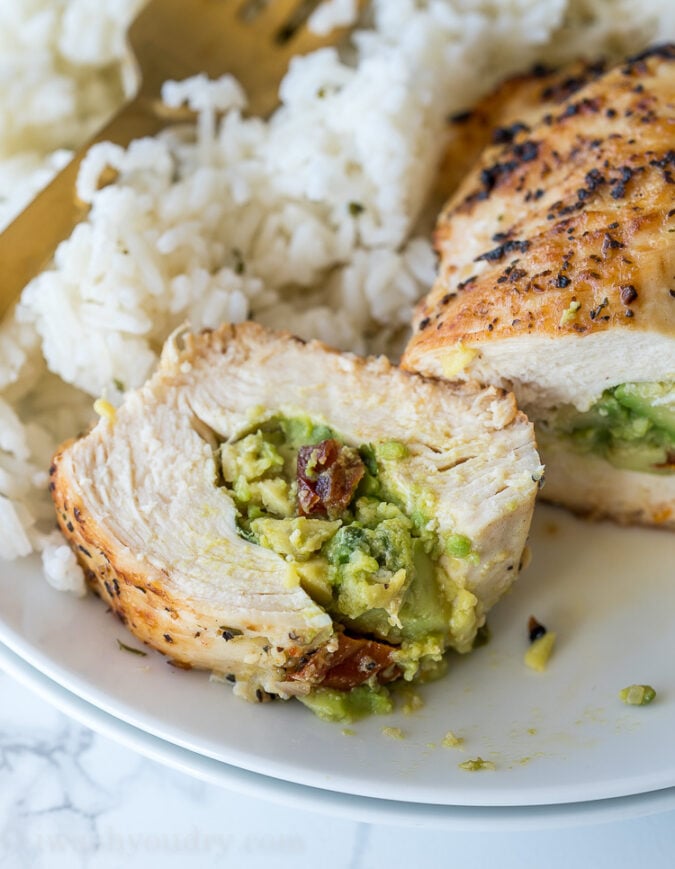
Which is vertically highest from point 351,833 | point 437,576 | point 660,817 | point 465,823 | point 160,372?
point 160,372

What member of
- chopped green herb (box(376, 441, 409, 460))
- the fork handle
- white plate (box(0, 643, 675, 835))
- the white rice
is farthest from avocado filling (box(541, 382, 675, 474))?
the fork handle

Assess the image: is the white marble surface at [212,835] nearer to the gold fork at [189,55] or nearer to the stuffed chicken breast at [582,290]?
the stuffed chicken breast at [582,290]

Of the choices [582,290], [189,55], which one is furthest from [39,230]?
[582,290]

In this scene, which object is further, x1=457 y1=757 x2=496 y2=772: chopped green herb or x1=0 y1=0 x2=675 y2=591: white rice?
x1=0 y1=0 x2=675 y2=591: white rice

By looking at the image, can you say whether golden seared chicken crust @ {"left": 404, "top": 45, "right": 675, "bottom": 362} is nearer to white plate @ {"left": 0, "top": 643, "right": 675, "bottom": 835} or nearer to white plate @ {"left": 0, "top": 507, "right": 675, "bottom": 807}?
white plate @ {"left": 0, "top": 507, "right": 675, "bottom": 807}

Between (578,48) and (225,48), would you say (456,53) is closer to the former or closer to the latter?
(578,48)

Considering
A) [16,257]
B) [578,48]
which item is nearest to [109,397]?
[16,257]

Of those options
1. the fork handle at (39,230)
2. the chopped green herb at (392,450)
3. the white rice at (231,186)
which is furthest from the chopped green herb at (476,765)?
the fork handle at (39,230)
